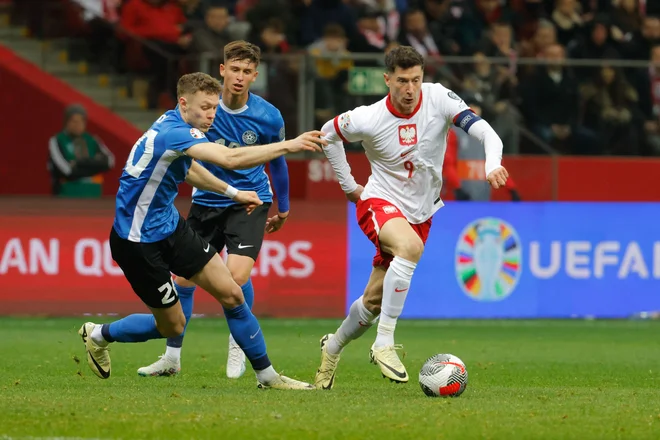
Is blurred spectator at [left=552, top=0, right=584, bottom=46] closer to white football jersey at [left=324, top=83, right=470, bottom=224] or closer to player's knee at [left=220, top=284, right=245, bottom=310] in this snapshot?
white football jersey at [left=324, top=83, right=470, bottom=224]

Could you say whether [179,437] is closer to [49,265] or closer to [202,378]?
[202,378]

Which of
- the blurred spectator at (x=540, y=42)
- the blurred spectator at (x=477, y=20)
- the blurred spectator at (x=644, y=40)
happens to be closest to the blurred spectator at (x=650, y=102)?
the blurred spectator at (x=644, y=40)

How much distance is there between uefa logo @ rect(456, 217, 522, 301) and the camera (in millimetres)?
16656

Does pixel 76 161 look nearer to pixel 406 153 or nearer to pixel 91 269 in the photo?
pixel 91 269

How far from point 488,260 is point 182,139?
8570 mm

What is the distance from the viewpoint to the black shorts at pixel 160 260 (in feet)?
29.9

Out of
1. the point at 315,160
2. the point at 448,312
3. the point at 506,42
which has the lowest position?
the point at 448,312

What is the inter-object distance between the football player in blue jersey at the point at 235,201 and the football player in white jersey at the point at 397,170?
97 cm

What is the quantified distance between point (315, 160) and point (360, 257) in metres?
2.28

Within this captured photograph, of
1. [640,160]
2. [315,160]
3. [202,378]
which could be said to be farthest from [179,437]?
[640,160]

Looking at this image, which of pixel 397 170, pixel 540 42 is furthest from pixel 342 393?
pixel 540 42

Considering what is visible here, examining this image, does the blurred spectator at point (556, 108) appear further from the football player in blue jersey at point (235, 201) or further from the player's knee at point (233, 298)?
the player's knee at point (233, 298)

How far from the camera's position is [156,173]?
29.4 ft

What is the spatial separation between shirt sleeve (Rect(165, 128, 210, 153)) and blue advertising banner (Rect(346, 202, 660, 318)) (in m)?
8.11
